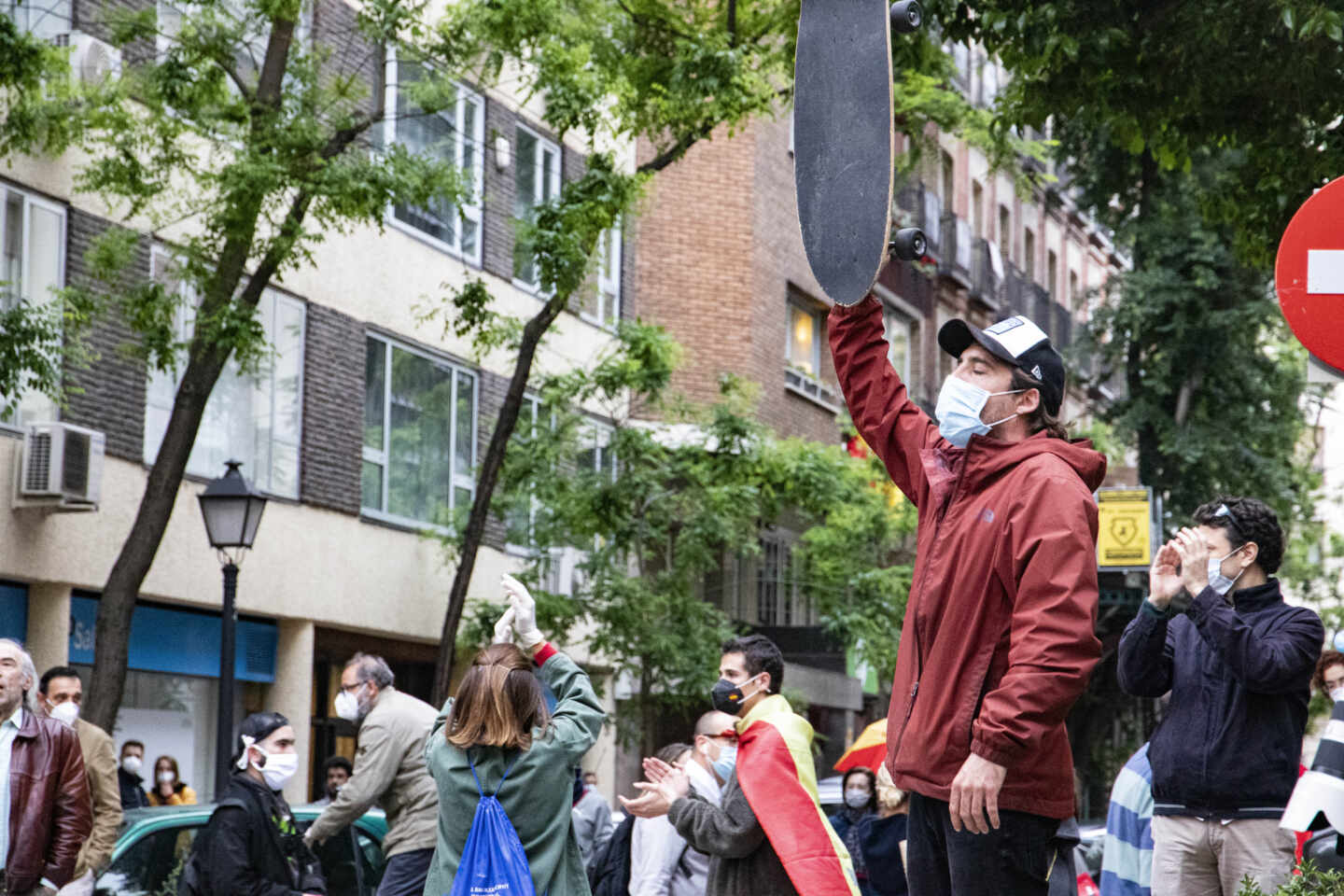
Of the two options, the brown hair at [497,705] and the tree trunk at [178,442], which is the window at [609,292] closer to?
the tree trunk at [178,442]

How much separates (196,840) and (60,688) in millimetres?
1941

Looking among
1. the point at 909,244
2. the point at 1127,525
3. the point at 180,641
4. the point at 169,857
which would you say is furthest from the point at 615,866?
the point at 1127,525

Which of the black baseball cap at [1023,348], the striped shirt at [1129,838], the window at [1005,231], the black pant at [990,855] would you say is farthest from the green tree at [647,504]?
the window at [1005,231]

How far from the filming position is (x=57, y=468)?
1805cm

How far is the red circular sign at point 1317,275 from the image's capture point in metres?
6.27

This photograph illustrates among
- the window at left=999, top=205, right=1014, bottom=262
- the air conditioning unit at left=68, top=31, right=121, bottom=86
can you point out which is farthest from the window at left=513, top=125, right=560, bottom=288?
the window at left=999, top=205, right=1014, bottom=262

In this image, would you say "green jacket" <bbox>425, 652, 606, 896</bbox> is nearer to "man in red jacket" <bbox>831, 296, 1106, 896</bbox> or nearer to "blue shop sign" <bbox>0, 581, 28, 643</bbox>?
"man in red jacket" <bbox>831, 296, 1106, 896</bbox>

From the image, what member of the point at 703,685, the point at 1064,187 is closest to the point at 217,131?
the point at 703,685

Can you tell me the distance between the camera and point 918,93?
20219mm

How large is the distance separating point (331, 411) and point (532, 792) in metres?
16.5

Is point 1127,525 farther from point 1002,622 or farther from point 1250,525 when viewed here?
point 1002,622

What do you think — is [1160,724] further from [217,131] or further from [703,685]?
[703,685]

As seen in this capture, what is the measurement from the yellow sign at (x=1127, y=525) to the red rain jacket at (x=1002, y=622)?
77.8ft

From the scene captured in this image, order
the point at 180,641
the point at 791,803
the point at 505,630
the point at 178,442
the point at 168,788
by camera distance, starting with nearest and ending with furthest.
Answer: the point at 505,630 → the point at 791,803 → the point at 178,442 → the point at 168,788 → the point at 180,641
